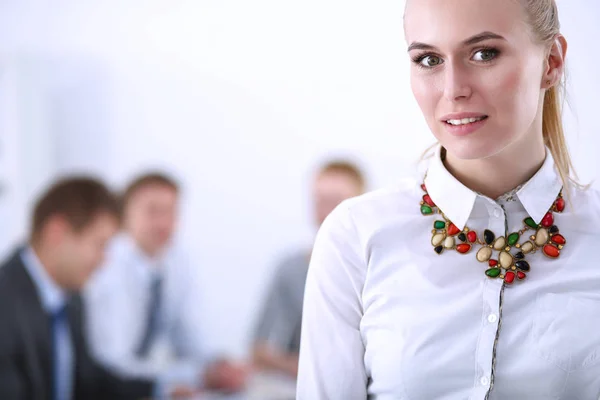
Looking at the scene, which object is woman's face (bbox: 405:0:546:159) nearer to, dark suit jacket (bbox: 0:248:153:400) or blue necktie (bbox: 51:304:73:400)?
dark suit jacket (bbox: 0:248:153:400)

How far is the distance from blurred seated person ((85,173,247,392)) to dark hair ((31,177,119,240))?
360 millimetres

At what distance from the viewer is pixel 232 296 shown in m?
5.04

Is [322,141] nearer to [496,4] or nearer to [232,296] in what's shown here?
[232,296]

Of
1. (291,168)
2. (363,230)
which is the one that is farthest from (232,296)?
(363,230)

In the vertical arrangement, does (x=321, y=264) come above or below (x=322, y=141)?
above

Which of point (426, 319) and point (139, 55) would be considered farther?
point (139, 55)

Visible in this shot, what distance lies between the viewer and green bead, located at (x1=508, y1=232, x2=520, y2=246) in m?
1.10

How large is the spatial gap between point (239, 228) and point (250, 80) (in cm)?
101

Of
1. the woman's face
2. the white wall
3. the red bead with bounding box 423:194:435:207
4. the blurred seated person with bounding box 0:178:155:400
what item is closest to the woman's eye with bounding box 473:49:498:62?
the woman's face

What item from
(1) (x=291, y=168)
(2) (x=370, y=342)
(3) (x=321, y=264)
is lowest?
(1) (x=291, y=168)

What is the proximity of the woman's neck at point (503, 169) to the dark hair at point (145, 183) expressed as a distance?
10.5ft

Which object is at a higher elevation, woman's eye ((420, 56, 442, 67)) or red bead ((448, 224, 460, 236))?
woman's eye ((420, 56, 442, 67))

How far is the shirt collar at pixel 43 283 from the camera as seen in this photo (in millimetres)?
3145

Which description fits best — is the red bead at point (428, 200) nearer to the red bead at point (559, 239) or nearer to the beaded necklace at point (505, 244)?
the beaded necklace at point (505, 244)
